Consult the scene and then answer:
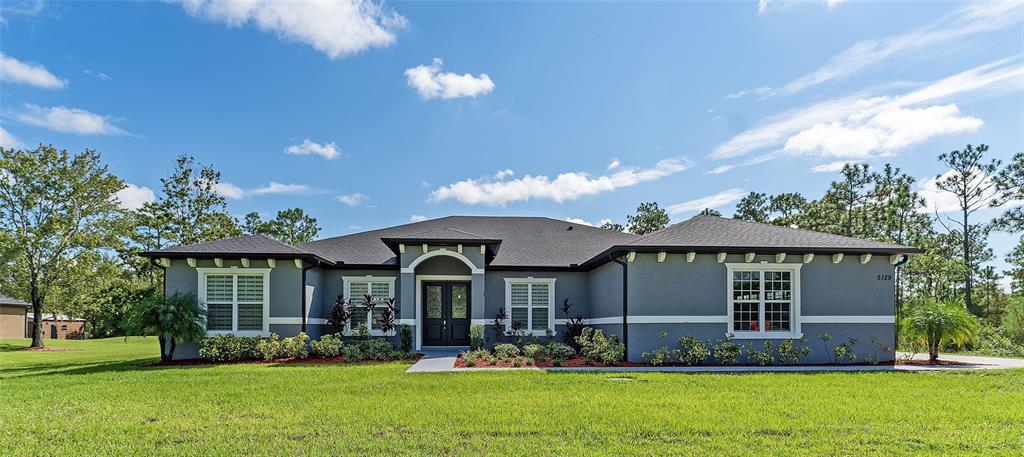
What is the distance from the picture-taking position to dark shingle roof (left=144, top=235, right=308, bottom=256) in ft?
50.2

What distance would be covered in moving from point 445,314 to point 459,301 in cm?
56

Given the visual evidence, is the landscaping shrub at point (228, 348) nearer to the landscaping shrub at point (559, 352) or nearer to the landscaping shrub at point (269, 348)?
the landscaping shrub at point (269, 348)

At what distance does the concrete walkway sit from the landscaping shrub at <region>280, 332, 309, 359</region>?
300 cm

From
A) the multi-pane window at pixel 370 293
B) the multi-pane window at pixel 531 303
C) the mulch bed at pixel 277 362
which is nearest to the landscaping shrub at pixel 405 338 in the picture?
the mulch bed at pixel 277 362

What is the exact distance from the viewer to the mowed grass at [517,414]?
20.1 ft

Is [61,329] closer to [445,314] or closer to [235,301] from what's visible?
[235,301]

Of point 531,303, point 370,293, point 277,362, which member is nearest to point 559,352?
point 531,303

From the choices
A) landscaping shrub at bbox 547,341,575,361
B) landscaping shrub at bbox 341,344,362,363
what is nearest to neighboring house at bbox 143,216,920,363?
landscaping shrub at bbox 547,341,575,361

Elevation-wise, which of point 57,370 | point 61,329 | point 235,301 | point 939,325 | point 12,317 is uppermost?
point 235,301

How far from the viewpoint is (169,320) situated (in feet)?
47.4

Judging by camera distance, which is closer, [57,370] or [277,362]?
[57,370]

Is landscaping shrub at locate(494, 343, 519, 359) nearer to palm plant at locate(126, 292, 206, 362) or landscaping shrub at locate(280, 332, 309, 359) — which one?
landscaping shrub at locate(280, 332, 309, 359)

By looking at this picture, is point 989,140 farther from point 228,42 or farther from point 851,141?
point 228,42

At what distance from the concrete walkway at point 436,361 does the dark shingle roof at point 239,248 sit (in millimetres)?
4145
